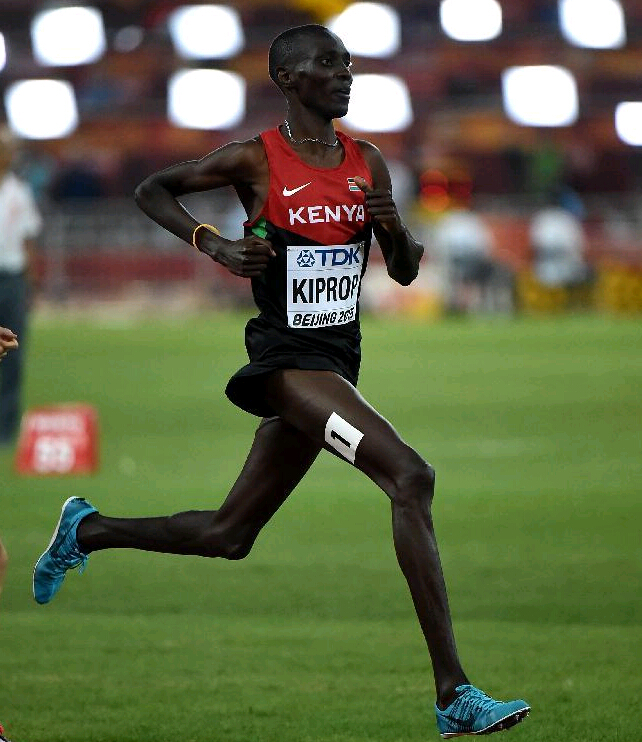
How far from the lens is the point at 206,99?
4844cm

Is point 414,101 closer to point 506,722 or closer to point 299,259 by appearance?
point 299,259

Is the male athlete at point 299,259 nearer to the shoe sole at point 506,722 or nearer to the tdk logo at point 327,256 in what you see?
the tdk logo at point 327,256

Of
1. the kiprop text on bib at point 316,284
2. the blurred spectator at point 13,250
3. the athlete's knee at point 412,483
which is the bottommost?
the blurred spectator at point 13,250

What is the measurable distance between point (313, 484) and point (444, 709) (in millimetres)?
7980

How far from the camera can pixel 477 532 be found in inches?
445

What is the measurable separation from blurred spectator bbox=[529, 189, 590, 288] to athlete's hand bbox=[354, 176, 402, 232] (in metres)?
29.0

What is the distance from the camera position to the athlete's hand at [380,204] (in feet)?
21.6

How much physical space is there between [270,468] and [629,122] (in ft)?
138

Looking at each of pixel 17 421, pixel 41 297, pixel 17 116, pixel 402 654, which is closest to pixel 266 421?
pixel 402 654

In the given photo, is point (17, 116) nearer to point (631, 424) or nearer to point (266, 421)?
point (631, 424)

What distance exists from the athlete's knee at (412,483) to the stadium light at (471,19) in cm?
4124

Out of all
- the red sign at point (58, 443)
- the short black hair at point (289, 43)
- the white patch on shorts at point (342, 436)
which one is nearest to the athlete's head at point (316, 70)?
the short black hair at point (289, 43)

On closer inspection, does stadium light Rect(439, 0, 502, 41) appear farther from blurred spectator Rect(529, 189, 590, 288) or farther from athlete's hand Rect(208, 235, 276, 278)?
athlete's hand Rect(208, 235, 276, 278)

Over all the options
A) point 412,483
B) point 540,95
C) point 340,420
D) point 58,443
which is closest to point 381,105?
point 540,95
